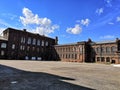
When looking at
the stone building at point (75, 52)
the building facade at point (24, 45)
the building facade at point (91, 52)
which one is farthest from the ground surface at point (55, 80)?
the building facade at point (24, 45)

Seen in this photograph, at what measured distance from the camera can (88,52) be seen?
6256 centimetres

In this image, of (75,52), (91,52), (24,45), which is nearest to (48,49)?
(24,45)

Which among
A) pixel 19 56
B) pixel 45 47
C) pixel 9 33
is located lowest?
pixel 19 56

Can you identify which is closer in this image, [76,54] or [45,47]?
[76,54]

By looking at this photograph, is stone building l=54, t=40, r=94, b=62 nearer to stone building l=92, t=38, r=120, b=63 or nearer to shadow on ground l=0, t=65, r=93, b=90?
Answer: stone building l=92, t=38, r=120, b=63

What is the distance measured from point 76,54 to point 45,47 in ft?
61.3

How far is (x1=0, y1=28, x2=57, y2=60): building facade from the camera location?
60.4m

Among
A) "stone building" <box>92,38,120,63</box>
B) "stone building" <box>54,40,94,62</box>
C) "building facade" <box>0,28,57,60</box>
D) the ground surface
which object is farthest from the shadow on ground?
"building facade" <box>0,28,57,60</box>

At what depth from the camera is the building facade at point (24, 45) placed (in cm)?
6041

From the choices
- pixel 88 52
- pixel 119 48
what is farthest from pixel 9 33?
pixel 119 48

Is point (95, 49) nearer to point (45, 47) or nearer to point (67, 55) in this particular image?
point (67, 55)

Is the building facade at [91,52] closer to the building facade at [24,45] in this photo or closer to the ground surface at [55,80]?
the building facade at [24,45]

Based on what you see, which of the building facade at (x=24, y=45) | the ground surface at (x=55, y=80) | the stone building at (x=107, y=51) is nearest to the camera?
the ground surface at (x=55, y=80)

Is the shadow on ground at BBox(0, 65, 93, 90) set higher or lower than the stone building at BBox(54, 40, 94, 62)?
lower
